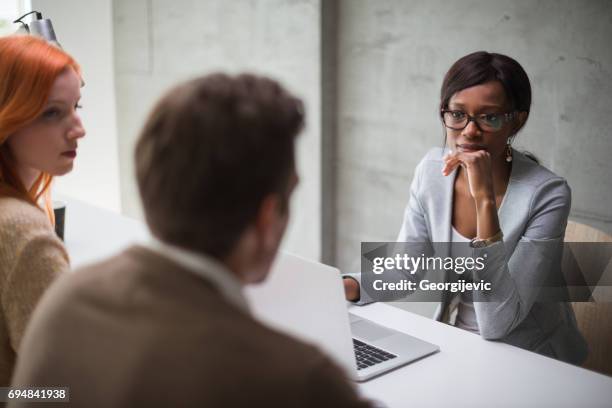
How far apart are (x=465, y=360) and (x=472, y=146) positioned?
0.60 m

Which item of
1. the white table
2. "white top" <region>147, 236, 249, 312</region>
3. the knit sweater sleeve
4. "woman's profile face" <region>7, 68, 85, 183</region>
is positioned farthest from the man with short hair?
Result: "woman's profile face" <region>7, 68, 85, 183</region>

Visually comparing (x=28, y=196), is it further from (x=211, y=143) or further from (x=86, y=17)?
(x=86, y=17)

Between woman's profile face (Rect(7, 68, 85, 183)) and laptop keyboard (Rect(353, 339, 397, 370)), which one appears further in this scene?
laptop keyboard (Rect(353, 339, 397, 370))

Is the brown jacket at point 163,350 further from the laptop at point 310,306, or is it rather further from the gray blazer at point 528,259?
the gray blazer at point 528,259

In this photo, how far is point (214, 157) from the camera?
617 millimetres

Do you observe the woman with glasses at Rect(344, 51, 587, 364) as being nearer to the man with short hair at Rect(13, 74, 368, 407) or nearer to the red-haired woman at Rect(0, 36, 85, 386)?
the red-haired woman at Rect(0, 36, 85, 386)

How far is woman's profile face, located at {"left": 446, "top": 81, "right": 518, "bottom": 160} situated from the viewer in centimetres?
171

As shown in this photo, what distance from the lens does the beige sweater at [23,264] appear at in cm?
107

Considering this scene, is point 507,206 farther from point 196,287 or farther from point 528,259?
point 196,287

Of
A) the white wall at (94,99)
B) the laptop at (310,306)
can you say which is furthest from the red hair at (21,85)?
the white wall at (94,99)

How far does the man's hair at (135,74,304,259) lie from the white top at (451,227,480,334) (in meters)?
1.24

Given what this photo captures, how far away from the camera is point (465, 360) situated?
4.58 ft

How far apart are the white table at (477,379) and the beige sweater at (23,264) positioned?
0.43ft

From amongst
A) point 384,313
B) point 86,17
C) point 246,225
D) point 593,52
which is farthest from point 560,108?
point 86,17
